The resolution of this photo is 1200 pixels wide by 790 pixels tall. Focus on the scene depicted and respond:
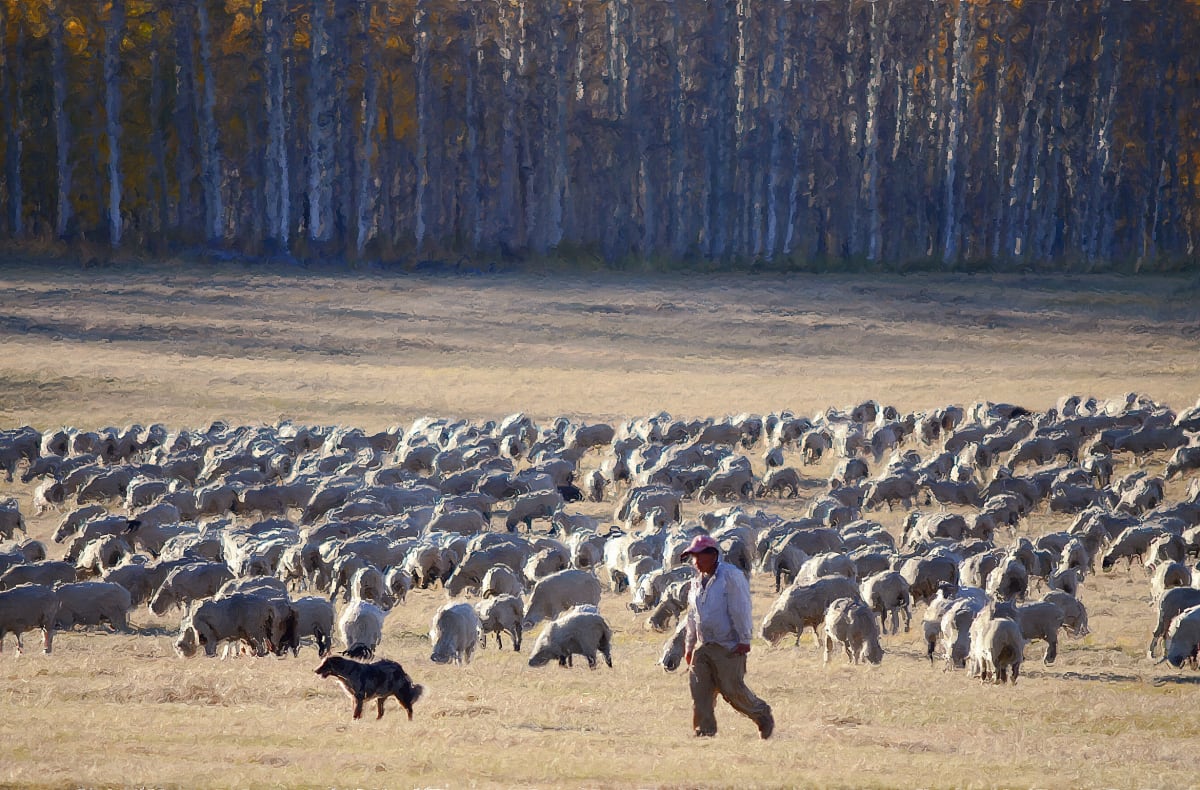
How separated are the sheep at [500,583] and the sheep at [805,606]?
8.35 ft

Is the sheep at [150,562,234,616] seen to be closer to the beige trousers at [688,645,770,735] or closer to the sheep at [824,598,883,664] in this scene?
the sheep at [824,598,883,664]

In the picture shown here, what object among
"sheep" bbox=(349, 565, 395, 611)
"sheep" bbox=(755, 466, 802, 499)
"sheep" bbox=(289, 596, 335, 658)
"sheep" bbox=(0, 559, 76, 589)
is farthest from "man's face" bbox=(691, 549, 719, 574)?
"sheep" bbox=(755, 466, 802, 499)

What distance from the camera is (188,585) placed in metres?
15.3

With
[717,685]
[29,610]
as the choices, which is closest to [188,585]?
[29,610]

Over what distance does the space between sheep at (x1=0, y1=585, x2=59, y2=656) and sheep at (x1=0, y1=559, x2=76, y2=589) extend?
3.91ft

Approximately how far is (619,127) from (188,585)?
43.5 m

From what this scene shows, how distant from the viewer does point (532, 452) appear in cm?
2556

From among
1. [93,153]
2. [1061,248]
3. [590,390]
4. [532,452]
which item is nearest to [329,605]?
[532,452]

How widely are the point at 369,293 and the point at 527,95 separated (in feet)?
50.8

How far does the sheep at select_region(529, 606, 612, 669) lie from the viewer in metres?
13.5

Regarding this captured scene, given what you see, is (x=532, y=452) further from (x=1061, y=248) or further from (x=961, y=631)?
(x=1061, y=248)

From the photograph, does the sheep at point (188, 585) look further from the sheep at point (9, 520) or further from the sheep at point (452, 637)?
the sheep at point (9, 520)

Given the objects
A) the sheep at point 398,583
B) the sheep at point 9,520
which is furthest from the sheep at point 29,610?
the sheep at point 9,520

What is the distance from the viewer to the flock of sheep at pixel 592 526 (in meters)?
13.9
